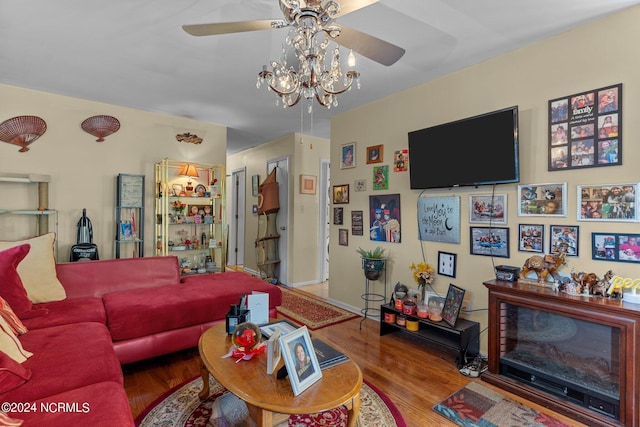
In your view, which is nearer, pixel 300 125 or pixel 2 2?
pixel 2 2

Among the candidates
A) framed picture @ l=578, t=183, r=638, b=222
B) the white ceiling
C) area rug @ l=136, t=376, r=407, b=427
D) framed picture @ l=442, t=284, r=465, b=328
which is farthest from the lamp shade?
framed picture @ l=578, t=183, r=638, b=222

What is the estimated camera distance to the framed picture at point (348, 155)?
3.84m

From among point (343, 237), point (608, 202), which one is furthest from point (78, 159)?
point (608, 202)

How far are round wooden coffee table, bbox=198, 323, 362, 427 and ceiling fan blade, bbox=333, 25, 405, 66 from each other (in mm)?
1665

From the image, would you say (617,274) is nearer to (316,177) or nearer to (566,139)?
(566,139)

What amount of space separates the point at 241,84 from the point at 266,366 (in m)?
2.65

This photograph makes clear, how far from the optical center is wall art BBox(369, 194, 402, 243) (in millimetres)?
3355

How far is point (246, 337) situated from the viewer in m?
1.65

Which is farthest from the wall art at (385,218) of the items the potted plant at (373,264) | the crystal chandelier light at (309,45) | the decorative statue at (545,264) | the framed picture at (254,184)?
the framed picture at (254,184)

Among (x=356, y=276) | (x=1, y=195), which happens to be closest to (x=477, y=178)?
(x=356, y=276)

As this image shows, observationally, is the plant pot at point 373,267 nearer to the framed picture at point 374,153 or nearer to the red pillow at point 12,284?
the framed picture at point 374,153

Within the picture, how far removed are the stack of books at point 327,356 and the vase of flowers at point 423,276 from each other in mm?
1480

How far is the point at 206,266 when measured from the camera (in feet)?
13.8

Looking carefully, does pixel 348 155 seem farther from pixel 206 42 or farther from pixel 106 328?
pixel 106 328
